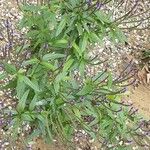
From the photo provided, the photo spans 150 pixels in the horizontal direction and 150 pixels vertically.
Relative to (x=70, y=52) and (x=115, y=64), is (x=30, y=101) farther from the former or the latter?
(x=115, y=64)

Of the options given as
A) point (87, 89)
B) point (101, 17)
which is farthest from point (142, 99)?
point (101, 17)

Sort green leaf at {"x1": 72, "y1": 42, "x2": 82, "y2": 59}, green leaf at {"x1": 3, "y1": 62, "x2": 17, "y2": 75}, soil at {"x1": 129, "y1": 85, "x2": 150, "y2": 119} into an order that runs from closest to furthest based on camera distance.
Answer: green leaf at {"x1": 3, "y1": 62, "x2": 17, "y2": 75}, green leaf at {"x1": 72, "y1": 42, "x2": 82, "y2": 59}, soil at {"x1": 129, "y1": 85, "x2": 150, "y2": 119}

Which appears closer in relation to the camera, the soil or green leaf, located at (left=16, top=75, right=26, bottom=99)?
green leaf, located at (left=16, top=75, right=26, bottom=99)

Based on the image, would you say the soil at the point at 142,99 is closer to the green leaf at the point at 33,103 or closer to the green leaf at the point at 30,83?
the green leaf at the point at 33,103

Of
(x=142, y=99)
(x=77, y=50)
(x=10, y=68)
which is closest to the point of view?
(x=10, y=68)

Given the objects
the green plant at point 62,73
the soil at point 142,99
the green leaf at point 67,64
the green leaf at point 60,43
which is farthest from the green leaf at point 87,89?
the soil at point 142,99

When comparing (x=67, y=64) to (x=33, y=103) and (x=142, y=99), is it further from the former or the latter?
(x=142, y=99)

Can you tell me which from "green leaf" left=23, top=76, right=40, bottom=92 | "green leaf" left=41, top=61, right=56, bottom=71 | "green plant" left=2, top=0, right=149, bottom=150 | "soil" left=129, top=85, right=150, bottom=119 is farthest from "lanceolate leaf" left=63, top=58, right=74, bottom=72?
"soil" left=129, top=85, right=150, bottom=119

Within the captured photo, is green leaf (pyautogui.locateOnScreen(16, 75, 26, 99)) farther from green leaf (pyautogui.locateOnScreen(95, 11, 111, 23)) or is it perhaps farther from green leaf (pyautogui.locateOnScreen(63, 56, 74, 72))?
green leaf (pyautogui.locateOnScreen(95, 11, 111, 23))
